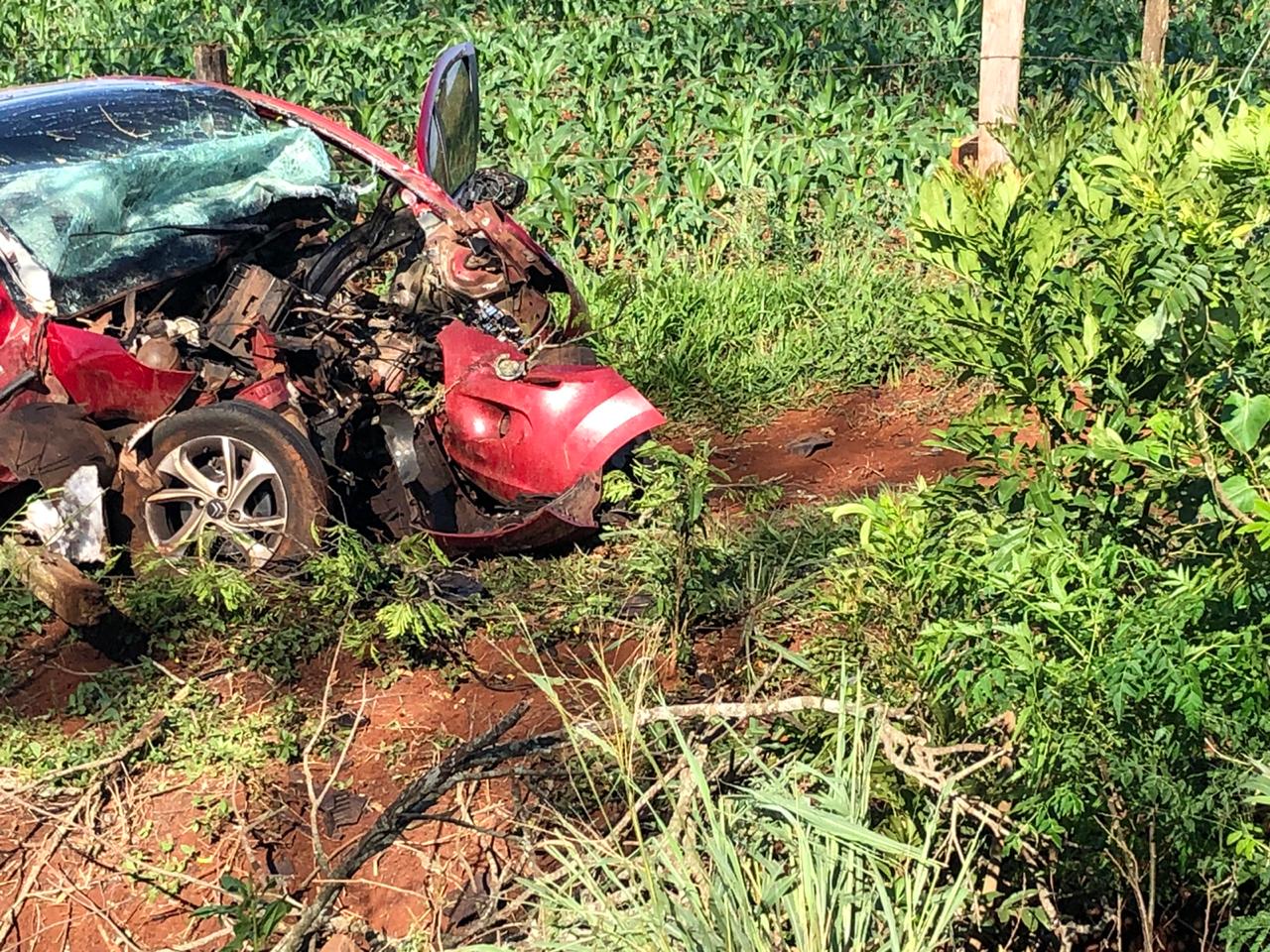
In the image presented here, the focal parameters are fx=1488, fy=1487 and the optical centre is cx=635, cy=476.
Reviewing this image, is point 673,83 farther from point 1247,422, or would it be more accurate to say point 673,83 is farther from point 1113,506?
point 1247,422

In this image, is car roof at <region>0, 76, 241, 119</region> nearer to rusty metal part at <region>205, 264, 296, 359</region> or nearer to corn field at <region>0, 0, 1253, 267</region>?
rusty metal part at <region>205, 264, 296, 359</region>

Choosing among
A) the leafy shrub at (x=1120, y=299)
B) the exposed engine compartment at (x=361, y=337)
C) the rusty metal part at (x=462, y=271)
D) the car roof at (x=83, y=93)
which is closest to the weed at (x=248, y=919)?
the leafy shrub at (x=1120, y=299)

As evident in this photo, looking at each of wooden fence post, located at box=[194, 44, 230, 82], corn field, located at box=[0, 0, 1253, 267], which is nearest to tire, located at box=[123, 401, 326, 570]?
wooden fence post, located at box=[194, 44, 230, 82]

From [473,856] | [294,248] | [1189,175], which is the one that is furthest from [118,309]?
[1189,175]

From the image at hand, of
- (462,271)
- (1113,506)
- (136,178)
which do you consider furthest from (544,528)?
(1113,506)

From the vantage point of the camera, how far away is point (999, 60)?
789 centimetres

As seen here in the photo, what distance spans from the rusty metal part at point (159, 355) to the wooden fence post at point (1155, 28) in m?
5.51

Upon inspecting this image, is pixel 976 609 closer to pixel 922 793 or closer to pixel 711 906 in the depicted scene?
pixel 922 793

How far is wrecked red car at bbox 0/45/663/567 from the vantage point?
5477 mm

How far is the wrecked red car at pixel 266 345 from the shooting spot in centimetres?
548

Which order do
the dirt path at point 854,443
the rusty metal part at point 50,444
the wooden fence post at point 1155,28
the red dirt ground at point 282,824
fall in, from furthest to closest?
the wooden fence post at point 1155,28 < the dirt path at point 854,443 < the rusty metal part at point 50,444 < the red dirt ground at point 282,824

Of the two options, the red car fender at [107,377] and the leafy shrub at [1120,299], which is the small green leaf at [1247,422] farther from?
the red car fender at [107,377]

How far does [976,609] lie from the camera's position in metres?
3.53

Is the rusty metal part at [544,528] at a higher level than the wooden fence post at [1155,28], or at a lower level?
lower
